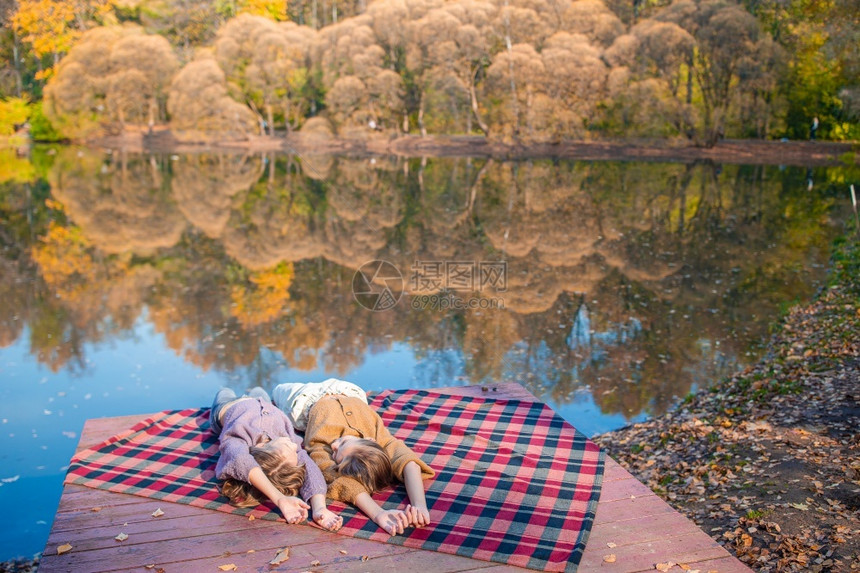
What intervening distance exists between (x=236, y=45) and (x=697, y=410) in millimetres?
37465

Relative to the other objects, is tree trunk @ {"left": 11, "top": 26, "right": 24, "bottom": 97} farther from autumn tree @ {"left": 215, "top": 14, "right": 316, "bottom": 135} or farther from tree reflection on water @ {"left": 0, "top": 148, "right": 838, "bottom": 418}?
tree reflection on water @ {"left": 0, "top": 148, "right": 838, "bottom": 418}

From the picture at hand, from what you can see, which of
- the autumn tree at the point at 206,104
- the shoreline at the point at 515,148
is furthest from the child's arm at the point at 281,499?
the autumn tree at the point at 206,104

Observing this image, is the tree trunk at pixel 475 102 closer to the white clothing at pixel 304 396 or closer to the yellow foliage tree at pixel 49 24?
the yellow foliage tree at pixel 49 24

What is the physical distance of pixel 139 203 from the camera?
18641mm

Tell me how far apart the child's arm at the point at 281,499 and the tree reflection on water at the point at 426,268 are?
3463 mm

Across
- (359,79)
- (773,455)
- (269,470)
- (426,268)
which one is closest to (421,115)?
(359,79)

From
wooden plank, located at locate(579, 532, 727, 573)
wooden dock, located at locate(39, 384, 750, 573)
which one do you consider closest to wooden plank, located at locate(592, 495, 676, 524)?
wooden dock, located at locate(39, 384, 750, 573)

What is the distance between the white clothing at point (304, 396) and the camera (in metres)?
4.43

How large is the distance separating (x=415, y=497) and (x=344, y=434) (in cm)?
71

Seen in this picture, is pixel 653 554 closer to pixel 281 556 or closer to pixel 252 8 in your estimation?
pixel 281 556

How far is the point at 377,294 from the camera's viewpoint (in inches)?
406

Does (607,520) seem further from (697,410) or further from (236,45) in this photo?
(236,45)

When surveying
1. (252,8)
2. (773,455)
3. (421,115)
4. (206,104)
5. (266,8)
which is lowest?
(773,455)

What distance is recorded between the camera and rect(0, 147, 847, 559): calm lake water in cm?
686
